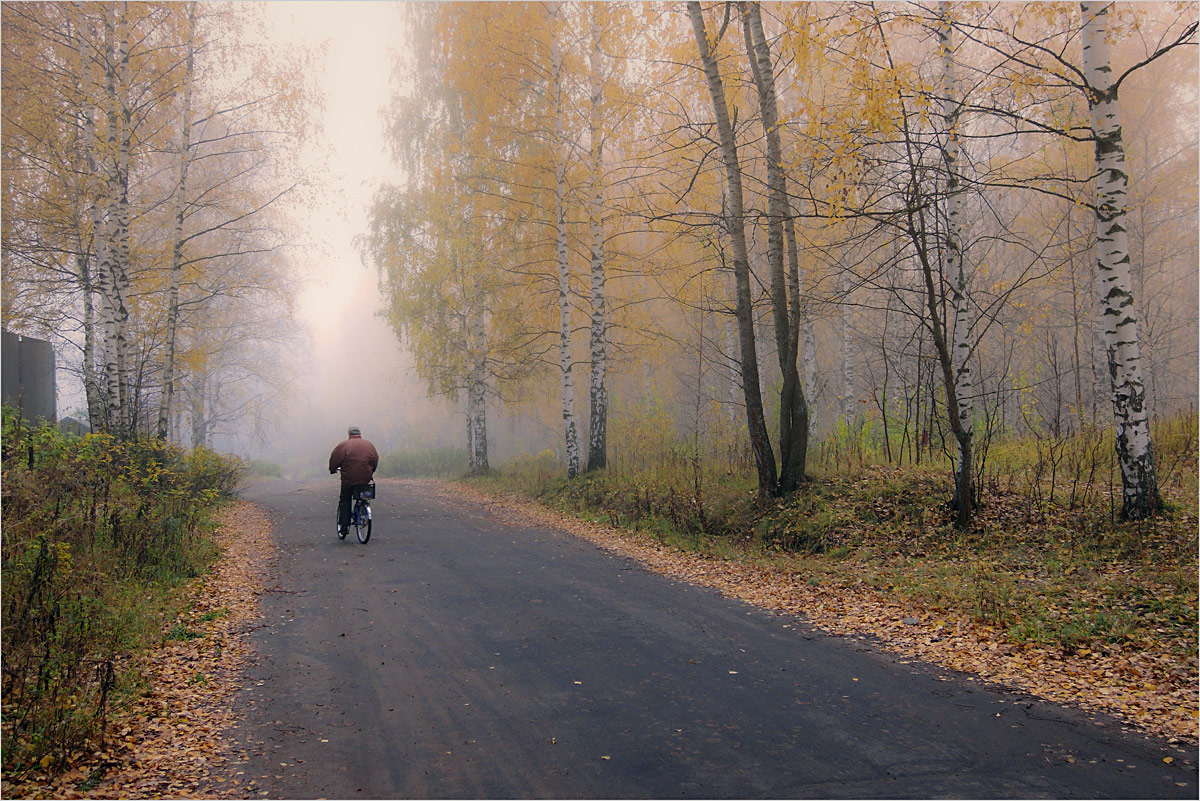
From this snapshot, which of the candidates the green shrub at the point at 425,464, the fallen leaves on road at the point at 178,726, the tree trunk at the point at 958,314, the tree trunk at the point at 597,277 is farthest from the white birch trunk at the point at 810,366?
the fallen leaves on road at the point at 178,726

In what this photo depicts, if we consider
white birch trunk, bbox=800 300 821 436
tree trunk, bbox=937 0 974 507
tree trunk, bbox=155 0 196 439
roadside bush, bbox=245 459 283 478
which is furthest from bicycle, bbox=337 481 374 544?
roadside bush, bbox=245 459 283 478

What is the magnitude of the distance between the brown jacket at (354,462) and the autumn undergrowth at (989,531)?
4210 millimetres

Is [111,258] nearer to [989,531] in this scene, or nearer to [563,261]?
[563,261]

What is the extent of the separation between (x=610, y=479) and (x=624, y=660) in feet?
31.5

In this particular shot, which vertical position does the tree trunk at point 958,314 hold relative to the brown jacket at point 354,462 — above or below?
above

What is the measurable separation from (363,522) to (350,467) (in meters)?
1.00

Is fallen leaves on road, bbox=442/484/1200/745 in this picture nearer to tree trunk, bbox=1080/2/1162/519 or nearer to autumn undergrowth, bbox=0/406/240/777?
tree trunk, bbox=1080/2/1162/519

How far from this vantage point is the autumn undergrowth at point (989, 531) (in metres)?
6.24

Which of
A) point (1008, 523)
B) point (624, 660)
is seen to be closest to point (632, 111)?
point (1008, 523)

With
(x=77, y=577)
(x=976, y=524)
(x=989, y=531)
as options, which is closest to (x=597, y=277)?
(x=976, y=524)

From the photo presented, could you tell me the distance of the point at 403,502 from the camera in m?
17.4

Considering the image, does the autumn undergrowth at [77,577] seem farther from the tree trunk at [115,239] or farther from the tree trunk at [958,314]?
the tree trunk at [958,314]

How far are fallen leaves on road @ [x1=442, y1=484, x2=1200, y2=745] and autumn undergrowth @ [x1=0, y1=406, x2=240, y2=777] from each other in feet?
18.3

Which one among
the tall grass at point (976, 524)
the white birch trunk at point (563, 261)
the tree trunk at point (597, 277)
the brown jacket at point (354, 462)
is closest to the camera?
the tall grass at point (976, 524)
